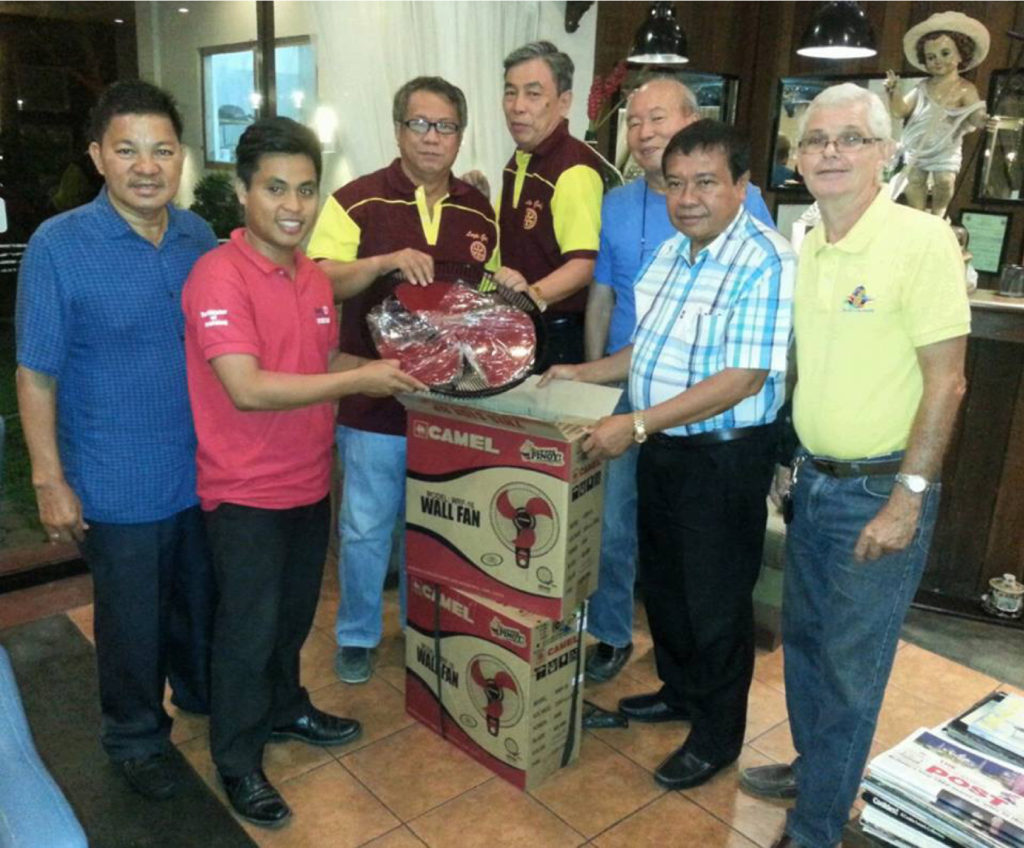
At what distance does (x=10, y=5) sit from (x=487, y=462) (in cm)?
236

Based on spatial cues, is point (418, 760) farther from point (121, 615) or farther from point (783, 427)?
point (783, 427)

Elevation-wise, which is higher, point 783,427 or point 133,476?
point 783,427

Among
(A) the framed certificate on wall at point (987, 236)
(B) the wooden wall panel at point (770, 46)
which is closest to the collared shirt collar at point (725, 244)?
(B) the wooden wall panel at point (770, 46)

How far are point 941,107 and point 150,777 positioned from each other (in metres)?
3.24

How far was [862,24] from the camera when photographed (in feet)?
12.4

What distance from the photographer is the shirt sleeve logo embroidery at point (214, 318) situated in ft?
5.35

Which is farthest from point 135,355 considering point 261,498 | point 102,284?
point 261,498

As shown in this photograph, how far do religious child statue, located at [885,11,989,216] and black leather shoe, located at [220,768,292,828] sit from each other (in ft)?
9.31

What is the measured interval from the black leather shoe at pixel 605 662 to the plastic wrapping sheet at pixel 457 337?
110cm

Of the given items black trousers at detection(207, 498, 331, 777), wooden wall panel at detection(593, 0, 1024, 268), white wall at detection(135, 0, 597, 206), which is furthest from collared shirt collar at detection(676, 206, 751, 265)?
wooden wall panel at detection(593, 0, 1024, 268)

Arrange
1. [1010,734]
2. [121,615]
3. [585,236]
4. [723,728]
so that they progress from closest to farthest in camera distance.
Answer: [1010,734]
[121,615]
[723,728]
[585,236]

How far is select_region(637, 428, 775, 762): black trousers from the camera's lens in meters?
1.86

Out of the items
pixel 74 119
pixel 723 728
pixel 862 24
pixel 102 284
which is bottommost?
pixel 723 728

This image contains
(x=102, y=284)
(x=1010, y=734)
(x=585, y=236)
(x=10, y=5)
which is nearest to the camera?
(x=1010, y=734)
